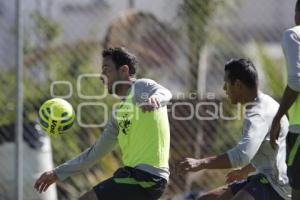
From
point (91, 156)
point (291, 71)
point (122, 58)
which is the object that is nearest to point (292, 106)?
point (291, 71)

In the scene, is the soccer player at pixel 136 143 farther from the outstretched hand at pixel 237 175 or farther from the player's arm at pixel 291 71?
the player's arm at pixel 291 71

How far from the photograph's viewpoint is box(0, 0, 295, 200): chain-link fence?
1026 centimetres

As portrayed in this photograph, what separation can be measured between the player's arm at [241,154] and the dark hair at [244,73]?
338mm

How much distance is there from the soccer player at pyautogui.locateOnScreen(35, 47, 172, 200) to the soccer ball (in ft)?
2.19

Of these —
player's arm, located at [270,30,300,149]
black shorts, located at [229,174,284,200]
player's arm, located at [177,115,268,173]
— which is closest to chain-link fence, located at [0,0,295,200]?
black shorts, located at [229,174,284,200]

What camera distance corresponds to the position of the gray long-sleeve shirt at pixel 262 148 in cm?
677

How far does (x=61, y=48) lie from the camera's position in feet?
33.9

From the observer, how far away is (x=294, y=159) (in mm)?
6211

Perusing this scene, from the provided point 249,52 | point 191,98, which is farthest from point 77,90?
point 249,52

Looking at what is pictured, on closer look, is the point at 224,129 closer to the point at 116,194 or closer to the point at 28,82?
the point at 28,82

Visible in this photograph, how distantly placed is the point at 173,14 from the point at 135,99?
3.22 metres

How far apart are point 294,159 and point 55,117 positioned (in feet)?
8.11

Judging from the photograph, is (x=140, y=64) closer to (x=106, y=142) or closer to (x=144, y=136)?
(x=106, y=142)

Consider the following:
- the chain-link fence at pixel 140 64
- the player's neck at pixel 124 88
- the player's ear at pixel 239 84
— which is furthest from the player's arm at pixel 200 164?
the chain-link fence at pixel 140 64
